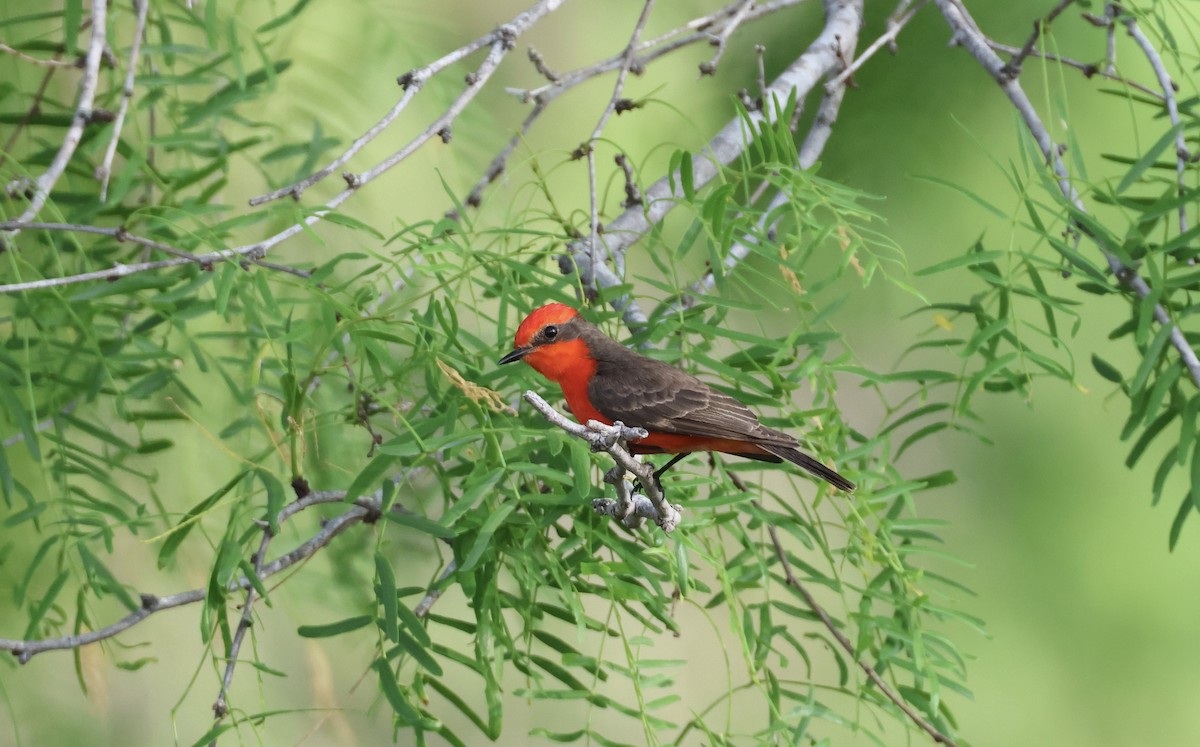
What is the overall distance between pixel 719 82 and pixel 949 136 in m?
0.51

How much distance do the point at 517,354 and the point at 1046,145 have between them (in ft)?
2.85

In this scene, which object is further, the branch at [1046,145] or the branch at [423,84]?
the branch at [1046,145]

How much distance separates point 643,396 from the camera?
1265 mm

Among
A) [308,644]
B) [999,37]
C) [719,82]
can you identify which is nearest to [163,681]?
[308,644]

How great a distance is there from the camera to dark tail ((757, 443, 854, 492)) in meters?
1.13

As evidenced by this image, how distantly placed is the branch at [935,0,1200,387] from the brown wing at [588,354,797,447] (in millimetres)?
409

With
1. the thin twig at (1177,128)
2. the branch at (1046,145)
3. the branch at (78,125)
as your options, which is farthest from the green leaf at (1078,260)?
the branch at (78,125)

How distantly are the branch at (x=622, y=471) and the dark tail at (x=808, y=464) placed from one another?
181 mm

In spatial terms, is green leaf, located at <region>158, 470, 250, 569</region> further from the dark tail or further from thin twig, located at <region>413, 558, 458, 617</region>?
the dark tail

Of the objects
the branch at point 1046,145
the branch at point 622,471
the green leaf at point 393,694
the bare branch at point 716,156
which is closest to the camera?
the branch at point 622,471

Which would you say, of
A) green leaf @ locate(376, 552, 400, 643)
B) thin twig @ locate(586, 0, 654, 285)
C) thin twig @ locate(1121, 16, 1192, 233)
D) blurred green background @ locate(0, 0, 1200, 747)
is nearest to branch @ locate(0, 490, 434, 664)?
green leaf @ locate(376, 552, 400, 643)

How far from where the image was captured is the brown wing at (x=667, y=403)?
1.19 m

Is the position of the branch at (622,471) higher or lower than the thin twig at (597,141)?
lower

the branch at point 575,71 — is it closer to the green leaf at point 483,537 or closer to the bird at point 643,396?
the bird at point 643,396
